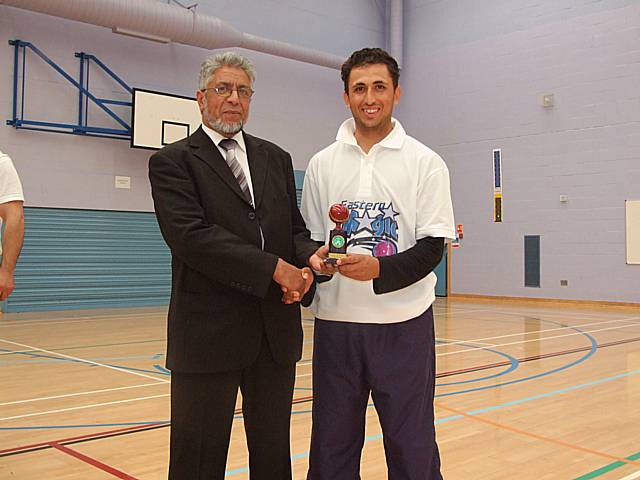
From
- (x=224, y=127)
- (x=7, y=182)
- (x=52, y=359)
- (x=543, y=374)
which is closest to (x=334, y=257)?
(x=224, y=127)

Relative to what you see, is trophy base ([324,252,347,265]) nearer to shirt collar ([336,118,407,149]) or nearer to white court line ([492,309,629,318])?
shirt collar ([336,118,407,149])

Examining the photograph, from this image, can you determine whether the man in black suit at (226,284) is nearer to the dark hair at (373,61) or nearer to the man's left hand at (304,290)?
the man's left hand at (304,290)

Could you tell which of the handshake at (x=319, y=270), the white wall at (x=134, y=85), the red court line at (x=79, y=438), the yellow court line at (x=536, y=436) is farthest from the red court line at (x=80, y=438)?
the white wall at (x=134, y=85)

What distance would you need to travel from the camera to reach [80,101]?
38.4ft

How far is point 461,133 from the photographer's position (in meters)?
15.0

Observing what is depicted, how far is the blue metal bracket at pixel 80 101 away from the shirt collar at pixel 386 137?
9.87 meters

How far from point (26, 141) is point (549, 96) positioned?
945 centimetres

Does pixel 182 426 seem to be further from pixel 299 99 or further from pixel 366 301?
pixel 299 99

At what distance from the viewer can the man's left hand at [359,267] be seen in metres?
2.08

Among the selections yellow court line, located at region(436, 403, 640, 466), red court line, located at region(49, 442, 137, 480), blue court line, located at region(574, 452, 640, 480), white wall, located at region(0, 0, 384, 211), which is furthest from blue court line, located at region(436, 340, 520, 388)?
white wall, located at region(0, 0, 384, 211)

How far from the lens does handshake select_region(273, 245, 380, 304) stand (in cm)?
208

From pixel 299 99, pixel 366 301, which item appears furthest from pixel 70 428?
pixel 299 99

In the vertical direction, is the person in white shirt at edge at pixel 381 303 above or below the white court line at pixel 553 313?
above

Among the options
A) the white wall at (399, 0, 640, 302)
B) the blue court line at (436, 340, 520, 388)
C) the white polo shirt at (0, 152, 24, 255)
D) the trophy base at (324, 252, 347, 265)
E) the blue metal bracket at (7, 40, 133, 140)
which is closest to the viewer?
the trophy base at (324, 252, 347, 265)
